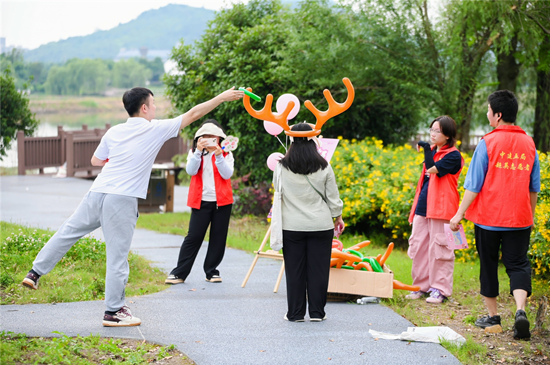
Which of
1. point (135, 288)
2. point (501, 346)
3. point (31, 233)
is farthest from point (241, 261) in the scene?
point (501, 346)

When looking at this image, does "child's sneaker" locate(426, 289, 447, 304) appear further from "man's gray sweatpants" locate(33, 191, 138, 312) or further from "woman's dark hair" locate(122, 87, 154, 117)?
"woman's dark hair" locate(122, 87, 154, 117)

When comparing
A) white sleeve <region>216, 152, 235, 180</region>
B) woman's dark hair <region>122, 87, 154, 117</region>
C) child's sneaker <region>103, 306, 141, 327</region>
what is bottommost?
child's sneaker <region>103, 306, 141, 327</region>

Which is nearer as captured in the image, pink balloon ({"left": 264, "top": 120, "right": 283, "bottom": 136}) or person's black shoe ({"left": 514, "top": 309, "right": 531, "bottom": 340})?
person's black shoe ({"left": 514, "top": 309, "right": 531, "bottom": 340})

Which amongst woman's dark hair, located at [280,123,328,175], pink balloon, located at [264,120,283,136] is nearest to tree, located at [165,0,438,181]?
→ pink balloon, located at [264,120,283,136]

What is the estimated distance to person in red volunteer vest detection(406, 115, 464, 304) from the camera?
20.2ft

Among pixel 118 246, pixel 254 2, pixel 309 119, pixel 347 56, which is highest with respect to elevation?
pixel 254 2

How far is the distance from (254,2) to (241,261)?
290 inches

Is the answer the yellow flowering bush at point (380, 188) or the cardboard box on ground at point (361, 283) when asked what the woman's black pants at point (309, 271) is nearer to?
the cardboard box on ground at point (361, 283)

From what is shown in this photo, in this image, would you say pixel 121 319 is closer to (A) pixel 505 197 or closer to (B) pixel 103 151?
(B) pixel 103 151

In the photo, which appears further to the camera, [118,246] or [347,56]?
[347,56]

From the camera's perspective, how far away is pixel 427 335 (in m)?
4.98

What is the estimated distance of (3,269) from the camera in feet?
22.1

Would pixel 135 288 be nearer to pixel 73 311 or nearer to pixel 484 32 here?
pixel 73 311

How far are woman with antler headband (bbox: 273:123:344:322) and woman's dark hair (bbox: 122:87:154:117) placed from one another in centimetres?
133
